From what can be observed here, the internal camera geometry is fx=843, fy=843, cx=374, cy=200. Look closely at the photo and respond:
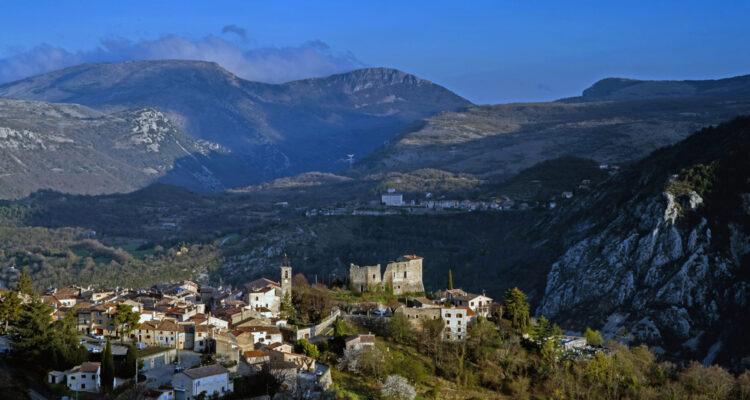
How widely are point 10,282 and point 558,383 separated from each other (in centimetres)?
8466

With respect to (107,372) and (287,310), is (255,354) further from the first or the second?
(287,310)

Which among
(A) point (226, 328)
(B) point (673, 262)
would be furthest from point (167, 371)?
(B) point (673, 262)

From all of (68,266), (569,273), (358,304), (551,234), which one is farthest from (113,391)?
(68,266)

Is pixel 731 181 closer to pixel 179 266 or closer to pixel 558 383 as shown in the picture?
pixel 558 383

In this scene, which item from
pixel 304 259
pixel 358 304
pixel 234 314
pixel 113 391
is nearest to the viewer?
pixel 113 391

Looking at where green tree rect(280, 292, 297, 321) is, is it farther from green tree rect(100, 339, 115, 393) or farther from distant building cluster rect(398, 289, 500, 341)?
green tree rect(100, 339, 115, 393)

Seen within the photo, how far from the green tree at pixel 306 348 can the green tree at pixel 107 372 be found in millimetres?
12569

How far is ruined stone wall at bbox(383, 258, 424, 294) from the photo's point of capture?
6856 centimetres

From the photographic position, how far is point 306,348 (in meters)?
53.4

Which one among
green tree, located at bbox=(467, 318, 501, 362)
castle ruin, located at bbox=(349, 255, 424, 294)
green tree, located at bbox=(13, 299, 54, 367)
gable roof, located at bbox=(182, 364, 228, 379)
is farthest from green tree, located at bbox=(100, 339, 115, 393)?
castle ruin, located at bbox=(349, 255, 424, 294)

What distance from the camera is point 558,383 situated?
5988 centimetres

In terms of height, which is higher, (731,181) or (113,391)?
(731,181)

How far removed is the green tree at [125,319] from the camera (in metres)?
52.4

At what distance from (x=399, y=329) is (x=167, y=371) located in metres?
17.6
